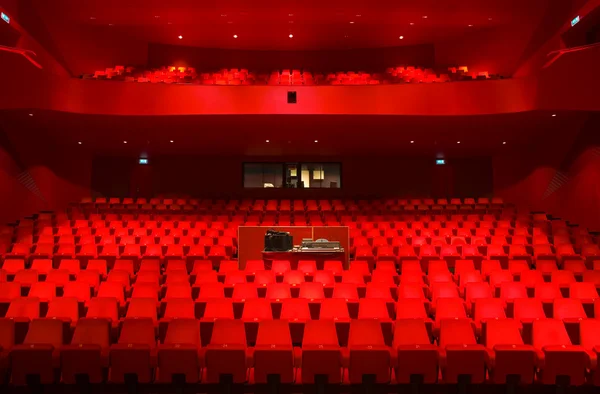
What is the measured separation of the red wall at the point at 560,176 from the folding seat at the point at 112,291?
7212mm

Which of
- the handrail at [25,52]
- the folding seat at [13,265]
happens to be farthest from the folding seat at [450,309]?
the handrail at [25,52]

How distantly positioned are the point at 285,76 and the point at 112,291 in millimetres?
7156

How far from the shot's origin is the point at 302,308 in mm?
4652

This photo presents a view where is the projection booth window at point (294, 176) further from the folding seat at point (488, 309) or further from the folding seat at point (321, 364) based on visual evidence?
the folding seat at point (321, 364)

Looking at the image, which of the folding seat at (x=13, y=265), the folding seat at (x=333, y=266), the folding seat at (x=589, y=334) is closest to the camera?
the folding seat at (x=589, y=334)

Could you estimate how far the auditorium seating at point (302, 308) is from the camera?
371 centimetres

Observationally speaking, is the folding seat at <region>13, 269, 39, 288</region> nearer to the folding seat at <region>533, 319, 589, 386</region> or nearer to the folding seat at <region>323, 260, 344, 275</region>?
the folding seat at <region>323, 260, 344, 275</region>

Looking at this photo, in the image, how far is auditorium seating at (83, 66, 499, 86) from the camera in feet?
34.6

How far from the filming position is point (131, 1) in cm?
954

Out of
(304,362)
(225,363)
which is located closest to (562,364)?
(304,362)

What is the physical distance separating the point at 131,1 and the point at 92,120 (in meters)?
2.12

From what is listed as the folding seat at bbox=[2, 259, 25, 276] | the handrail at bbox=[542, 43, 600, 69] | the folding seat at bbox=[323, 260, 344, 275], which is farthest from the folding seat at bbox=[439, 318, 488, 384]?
the handrail at bbox=[542, 43, 600, 69]

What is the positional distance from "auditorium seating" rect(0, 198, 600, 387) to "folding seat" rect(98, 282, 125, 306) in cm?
2

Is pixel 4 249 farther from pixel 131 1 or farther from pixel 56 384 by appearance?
pixel 131 1
